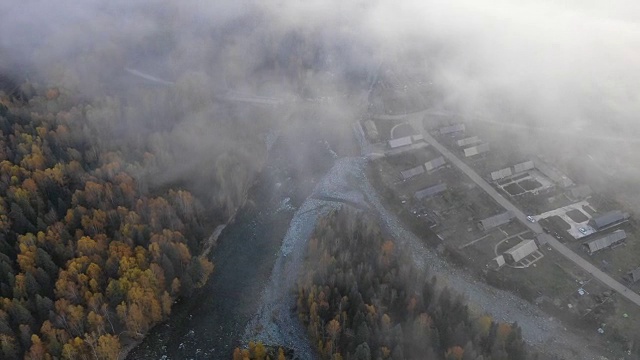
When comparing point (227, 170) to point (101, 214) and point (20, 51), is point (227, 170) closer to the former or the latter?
point (101, 214)

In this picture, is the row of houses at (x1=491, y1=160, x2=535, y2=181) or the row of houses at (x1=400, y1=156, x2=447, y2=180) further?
the row of houses at (x1=400, y1=156, x2=447, y2=180)

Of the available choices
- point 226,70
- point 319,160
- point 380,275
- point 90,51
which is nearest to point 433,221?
point 380,275

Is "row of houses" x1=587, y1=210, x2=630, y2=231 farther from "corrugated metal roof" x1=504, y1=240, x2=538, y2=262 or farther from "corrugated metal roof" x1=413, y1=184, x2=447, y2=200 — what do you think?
"corrugated metal roof" x1=413, y1=184, x2=447, y2=200

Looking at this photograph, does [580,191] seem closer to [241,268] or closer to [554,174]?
[554,174]

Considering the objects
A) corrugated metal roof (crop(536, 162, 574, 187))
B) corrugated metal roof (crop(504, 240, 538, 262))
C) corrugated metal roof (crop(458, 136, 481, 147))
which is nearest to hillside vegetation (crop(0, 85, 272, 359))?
corrugated metal roof (crop(458, 136, 481, 147))

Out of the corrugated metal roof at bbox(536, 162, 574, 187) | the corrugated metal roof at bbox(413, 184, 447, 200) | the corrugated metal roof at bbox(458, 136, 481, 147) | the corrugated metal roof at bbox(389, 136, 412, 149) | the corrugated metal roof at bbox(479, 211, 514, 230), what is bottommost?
the corrugated metal roof at bbox(479, 211, 514, 230)

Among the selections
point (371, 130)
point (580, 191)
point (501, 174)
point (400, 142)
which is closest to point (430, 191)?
point (501, 174)
